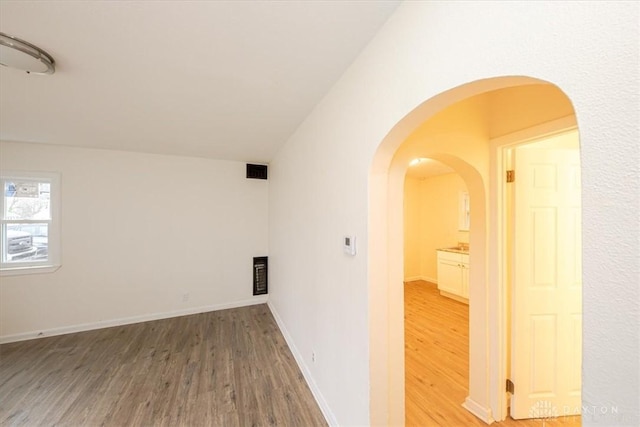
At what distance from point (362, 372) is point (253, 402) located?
1.23 m

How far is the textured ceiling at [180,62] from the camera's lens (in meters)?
1.14

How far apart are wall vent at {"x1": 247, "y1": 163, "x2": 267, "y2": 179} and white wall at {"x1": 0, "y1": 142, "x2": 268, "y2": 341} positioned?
0.13 meters

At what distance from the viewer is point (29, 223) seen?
3125 millimetres

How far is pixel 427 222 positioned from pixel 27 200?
721 centimetres

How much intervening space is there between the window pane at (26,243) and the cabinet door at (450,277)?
6452 millimetres

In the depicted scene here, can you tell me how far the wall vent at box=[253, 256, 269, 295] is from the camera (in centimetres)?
435

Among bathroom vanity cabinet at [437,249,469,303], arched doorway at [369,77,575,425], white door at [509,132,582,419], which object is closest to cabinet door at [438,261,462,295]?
bathroom vanity cabinet at [437,249,469,303]

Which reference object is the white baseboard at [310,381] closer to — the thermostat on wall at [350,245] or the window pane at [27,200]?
the thermostat on wall at [350,245]

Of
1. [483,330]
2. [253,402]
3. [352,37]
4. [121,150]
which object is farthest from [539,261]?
[121,150]

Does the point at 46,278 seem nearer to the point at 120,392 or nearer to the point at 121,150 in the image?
the point at 121,150

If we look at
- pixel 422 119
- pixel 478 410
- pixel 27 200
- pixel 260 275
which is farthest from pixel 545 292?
pixel 27 200

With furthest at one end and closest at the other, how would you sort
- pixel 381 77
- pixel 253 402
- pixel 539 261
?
pixel 253 402 < pixel 539 261 < pixel 381 77

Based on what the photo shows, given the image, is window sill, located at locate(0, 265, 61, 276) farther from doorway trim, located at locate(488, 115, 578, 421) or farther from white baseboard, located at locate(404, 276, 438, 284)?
Result: white baseboard, located at locate(404, 276, 438, 284)

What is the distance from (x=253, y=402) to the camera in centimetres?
202
